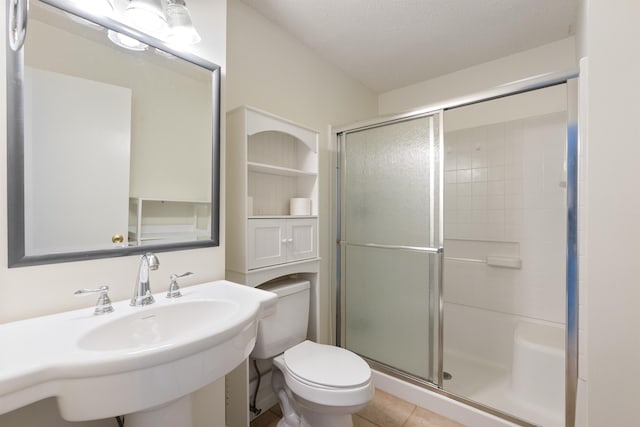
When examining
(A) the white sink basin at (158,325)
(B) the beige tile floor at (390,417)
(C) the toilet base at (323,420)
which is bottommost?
(B) the beige tile floor at (390,417)

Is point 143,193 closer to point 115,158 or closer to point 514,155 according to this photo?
point 115,158

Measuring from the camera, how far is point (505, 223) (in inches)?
84.7

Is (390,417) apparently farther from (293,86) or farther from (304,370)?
(293,86)

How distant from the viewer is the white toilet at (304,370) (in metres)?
1.19

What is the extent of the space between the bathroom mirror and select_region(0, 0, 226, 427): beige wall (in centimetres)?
3

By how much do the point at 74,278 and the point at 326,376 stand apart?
1.03m

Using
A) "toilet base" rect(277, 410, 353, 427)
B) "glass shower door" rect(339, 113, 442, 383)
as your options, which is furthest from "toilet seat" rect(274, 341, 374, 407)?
"glass shower door" rect(339, 113, 442, 383)

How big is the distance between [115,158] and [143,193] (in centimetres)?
15

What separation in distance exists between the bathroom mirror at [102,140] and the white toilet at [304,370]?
63 cm

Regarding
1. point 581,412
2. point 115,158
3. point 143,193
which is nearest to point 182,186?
point 143,193

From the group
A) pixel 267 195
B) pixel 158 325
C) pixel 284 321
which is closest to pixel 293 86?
pixel 267 195

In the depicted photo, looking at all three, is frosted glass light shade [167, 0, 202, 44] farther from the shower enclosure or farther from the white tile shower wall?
the white tile shower wall

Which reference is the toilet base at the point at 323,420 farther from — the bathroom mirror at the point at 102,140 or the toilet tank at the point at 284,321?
the bathroom mirror at the point at 102,140

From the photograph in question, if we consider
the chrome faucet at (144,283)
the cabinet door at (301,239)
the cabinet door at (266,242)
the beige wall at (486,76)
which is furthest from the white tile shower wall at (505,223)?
the chrome faucet at (144,283)
